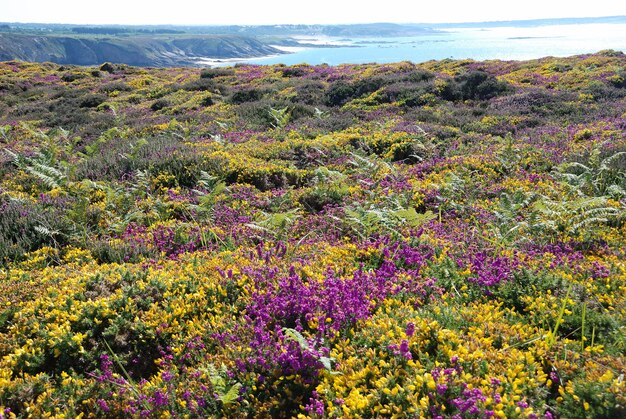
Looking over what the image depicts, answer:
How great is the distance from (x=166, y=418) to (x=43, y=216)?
5899 millimetres

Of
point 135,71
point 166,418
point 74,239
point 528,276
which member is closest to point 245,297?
point 166,418

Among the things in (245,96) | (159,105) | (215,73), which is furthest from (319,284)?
(215,73)

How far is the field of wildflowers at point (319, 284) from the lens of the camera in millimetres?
3459

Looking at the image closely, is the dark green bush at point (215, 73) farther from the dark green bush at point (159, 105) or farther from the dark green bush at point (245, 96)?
the dark green bush at point (245, 96)

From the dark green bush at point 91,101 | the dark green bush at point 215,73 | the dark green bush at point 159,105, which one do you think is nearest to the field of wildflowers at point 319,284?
the dark green bush at point 159,105

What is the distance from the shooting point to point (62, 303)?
490cm

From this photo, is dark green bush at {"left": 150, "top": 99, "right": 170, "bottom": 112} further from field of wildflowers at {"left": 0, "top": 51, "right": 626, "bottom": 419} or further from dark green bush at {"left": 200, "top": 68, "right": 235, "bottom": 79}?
field of wildflowers at {"left": 0, "top": 51, "right": 626, "bottom": 419}

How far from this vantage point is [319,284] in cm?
498

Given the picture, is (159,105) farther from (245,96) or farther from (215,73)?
(215,73)

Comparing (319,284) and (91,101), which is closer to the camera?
(319,284)

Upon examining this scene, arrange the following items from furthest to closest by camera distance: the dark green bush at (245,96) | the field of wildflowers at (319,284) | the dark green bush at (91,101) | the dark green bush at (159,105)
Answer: the dark green bush at (91,101), the dark green bush at (159,105), the dark green bush at (245,96), the field of wildflowers at (319,284)

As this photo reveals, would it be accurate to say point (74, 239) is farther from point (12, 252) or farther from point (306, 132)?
point (306, 132)

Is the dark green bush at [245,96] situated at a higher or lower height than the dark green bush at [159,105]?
higher

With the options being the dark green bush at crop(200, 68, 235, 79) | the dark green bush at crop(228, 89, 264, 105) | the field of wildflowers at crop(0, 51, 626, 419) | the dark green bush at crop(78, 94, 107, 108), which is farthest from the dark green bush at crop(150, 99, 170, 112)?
the field of wildflowers at crop(0, 51, 626, 419)
